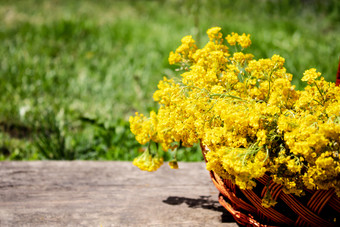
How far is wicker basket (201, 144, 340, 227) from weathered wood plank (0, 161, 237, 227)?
192mm

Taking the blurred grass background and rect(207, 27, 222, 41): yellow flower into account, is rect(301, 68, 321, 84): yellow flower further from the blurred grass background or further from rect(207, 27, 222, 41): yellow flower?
the blurred grass background

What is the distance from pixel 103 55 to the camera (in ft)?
13.4

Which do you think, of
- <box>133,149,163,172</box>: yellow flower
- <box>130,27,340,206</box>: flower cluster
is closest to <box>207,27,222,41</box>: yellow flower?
<box>130,27,340,206</box>: flower cluster

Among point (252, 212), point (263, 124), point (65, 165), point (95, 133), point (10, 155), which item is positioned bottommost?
point (10, 155)

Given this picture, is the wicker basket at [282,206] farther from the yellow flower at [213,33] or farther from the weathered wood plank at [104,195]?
the yellow flower at [213,33]

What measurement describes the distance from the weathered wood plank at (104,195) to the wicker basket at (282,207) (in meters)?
0.19

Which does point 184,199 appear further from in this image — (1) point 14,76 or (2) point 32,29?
(2) point 32,29

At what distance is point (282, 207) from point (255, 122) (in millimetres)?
259

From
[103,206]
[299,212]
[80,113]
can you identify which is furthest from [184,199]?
[80,113]

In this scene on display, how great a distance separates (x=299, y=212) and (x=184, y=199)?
0.53m

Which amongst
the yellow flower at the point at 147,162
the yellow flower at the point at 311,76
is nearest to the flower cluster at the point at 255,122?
the yellow flower at the point at 311,76

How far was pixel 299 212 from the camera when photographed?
0.95 m

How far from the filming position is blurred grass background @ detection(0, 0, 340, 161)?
251 centimetres

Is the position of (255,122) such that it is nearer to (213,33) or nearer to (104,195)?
(213,33)
